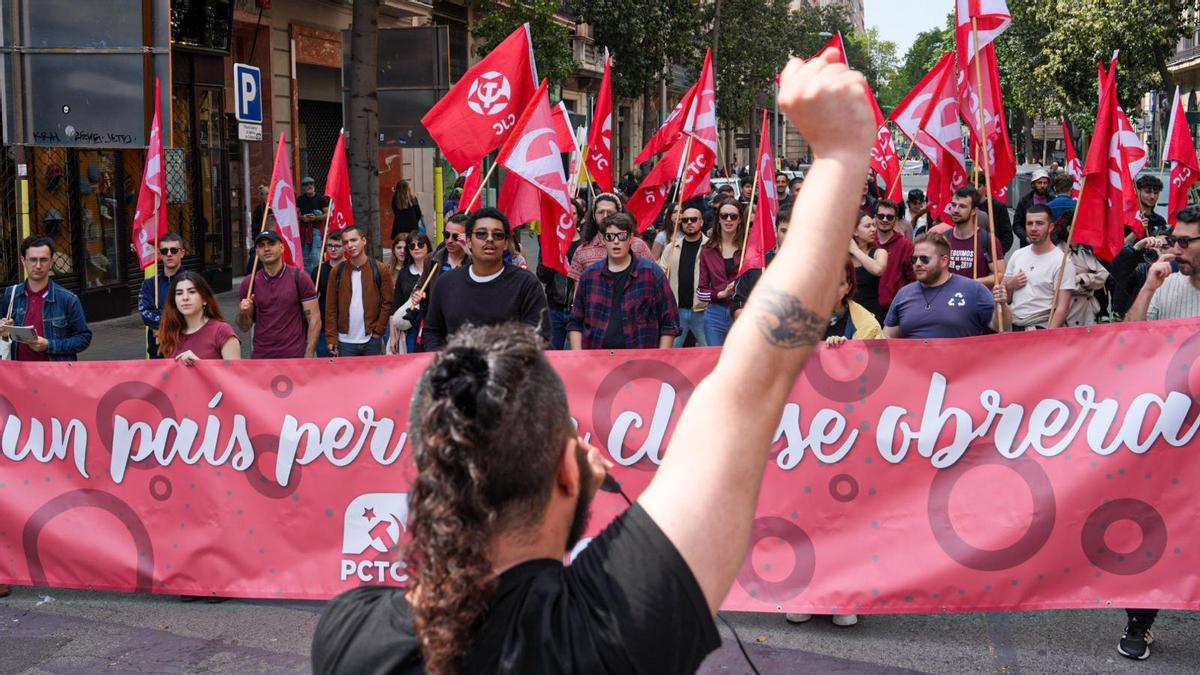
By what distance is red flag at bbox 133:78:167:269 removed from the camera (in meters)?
8.67

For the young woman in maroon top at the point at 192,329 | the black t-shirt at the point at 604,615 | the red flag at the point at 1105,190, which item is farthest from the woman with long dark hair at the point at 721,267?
the black t-shirt at the point at 604,615

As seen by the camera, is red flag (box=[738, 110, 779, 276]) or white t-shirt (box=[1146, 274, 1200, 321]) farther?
red flag (box=[738, 110, 779, 276])

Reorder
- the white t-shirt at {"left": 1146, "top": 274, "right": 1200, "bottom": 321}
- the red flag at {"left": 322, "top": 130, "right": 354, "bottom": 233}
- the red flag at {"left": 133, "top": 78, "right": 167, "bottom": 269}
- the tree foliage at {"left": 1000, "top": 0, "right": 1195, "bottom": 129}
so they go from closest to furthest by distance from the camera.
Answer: the white t-shirt at {"left": 1146, "top": 274, "right": 1200, "bottom": 321} < the red flag at {"left": 133, "top": 78, "right": 167, "bottom": 269} < the red flag at {"left": 322, "top": 130, "right": 354, "bottom": 233} < the tree foliage at {"left": 1000, "top": 0, "right": 1195, "bottom": 129}

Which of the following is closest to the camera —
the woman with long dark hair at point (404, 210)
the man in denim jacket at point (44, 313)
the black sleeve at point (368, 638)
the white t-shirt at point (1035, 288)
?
the black sleeve at point (368, 638)

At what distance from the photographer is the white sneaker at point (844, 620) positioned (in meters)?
5.66

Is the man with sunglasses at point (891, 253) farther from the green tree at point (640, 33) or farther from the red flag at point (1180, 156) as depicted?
the green tree at point (640, 33)

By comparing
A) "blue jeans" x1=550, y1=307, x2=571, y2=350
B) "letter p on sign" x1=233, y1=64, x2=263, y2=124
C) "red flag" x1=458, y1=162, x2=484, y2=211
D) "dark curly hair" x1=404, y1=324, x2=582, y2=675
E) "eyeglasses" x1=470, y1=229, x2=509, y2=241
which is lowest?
"blue jeans" x1=550, y1=307, x2=571, y2=350

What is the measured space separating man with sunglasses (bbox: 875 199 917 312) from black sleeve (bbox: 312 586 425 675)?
8093 mm

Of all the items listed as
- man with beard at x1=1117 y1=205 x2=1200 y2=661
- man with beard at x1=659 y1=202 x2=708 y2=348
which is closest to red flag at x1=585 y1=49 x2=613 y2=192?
man with beard at x1=659 y1=202 x2=708 y2=348

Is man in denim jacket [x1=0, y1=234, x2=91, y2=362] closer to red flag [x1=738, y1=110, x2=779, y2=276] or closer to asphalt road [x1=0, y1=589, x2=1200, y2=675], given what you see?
asphalt road [x1=0, y1=589, x2=1200, y2=675]

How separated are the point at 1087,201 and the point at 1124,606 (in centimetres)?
402

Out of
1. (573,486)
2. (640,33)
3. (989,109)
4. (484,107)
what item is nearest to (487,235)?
(484,107)

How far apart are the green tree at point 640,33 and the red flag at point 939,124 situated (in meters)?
22.2

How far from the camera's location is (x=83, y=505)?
5953 mm
